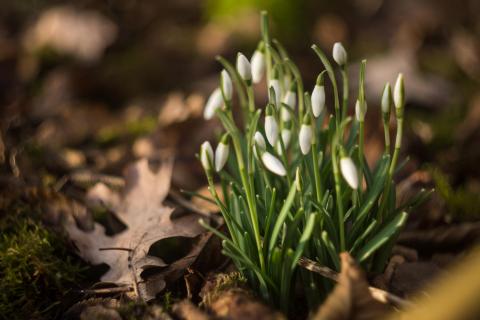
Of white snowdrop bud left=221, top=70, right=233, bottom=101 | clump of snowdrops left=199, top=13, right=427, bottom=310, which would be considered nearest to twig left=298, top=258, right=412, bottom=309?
clump of snowdrops left=199, top=13, right=427, bottom=310

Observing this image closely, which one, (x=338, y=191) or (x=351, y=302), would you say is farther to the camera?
(x=338, y=191)

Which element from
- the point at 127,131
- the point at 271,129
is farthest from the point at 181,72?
the point at 271,129

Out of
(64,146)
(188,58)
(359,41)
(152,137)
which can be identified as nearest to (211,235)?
(152,137)

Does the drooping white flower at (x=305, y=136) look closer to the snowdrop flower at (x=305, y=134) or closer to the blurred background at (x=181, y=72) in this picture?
the snowdrop flower at (x=305, y=134)

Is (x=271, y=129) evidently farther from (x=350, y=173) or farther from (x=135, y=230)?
(x=135, y=230)

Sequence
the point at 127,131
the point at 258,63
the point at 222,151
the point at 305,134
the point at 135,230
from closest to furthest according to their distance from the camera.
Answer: the point at 305,134
the point at 222,151
the point at 258,63
the point at 135,230
the point at 127,131

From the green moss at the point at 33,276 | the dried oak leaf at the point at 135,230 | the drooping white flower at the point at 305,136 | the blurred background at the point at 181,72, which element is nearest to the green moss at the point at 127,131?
the blurred background at the point at 181,72
